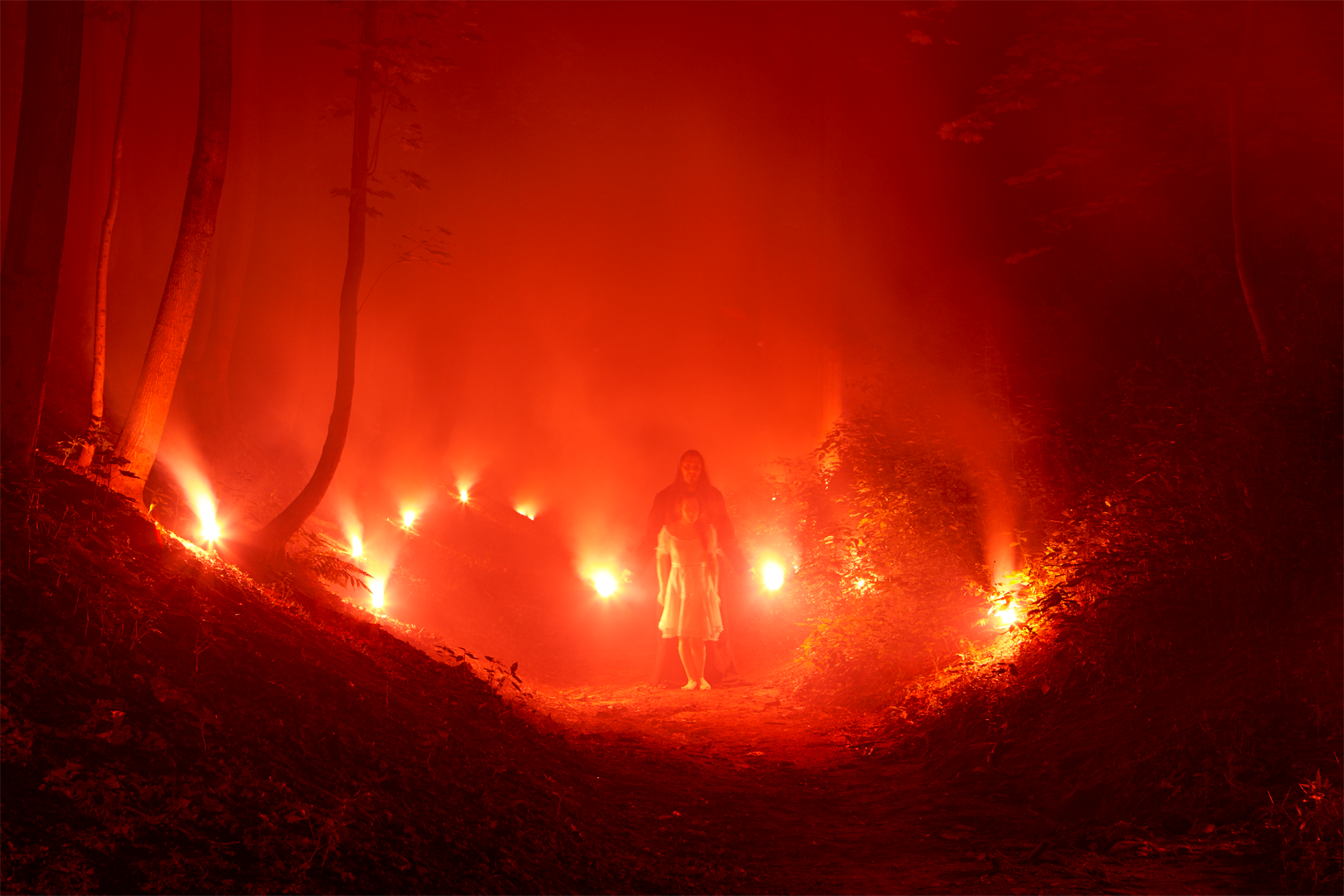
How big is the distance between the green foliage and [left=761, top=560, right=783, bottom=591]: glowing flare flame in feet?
5.47

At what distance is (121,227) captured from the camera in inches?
744

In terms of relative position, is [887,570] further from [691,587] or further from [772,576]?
[772,576]

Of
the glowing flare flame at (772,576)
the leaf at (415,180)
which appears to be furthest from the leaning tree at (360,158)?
the glowing flare flame at (772,576)

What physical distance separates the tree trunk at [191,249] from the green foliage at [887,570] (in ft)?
27.1

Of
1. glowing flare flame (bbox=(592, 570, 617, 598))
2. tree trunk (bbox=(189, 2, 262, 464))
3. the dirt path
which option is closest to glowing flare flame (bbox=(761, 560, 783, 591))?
glowing flare flame (bbox=(592, 570, 617, 598))

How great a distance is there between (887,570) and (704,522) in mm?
3376

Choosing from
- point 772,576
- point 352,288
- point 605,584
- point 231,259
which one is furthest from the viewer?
point 605,584

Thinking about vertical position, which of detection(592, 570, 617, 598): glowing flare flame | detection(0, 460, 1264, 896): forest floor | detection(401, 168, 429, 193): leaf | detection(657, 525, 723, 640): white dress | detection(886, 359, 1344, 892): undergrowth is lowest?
detection(0, 460, 1264, 896): forest floor

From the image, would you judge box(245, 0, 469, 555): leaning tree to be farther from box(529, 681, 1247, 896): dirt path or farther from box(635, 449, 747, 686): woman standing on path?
box(635, 449, 747, 686): woman standing on path

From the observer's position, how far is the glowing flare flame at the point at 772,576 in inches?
591

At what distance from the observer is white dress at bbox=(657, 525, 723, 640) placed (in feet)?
43.5

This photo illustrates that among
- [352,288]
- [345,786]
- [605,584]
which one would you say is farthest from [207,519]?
[605,584]

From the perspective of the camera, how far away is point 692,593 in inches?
524

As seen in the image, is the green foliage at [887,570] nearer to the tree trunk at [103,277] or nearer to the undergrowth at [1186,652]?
the undergrowth at [1186,652]
